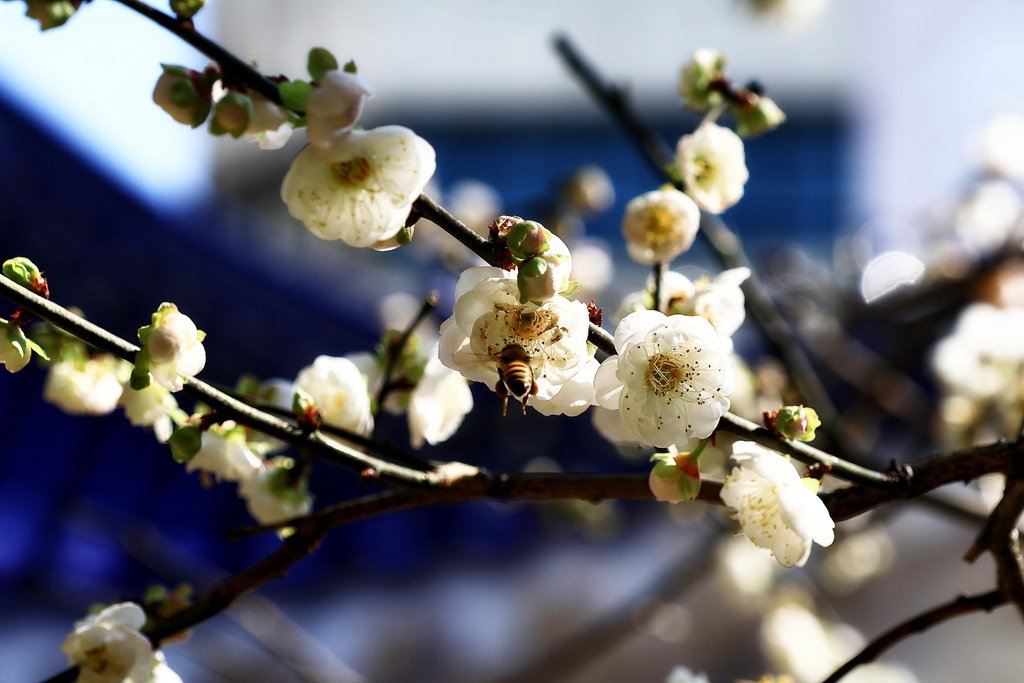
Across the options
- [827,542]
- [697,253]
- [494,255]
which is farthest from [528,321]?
[697,253]

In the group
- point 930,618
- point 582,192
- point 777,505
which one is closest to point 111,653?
point 777,505

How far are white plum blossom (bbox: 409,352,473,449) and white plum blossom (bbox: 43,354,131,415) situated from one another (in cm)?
20

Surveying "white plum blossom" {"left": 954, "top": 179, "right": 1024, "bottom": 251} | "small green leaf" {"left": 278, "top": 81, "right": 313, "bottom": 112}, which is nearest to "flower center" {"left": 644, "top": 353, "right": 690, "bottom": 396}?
"small green leaf" {"left": 278, "top": 81, "right": 313, "bottom": 112}

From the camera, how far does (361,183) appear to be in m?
0.47

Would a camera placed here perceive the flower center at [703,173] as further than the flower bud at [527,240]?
Yes

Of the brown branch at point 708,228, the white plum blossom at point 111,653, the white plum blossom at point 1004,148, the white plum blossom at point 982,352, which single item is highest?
the white plum blossom at point 1004,148

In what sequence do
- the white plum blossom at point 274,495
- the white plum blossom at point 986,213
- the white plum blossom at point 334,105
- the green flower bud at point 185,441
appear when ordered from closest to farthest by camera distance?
1. the white plum blossom at point 334,105
2. the green flower bud at point 185,441
3. the white plum blossom at point 274,495
4. the white plum blossom at point 986,213

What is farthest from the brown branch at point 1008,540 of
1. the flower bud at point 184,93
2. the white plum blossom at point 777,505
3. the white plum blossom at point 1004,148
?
the white plum blossom at point 1004,148

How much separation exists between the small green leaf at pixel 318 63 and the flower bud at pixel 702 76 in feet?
1.20

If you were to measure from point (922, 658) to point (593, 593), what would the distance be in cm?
87

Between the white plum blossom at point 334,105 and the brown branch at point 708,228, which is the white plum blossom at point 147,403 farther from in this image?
the brown branch at point 708,228

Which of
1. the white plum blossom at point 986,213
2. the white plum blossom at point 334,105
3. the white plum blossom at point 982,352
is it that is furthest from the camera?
the white plum blossom at point 986,213

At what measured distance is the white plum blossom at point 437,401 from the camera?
0.67 m

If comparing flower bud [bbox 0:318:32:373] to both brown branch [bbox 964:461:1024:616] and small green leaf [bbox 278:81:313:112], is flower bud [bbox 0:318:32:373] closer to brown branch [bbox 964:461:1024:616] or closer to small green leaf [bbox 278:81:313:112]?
small green leaf [bbox 278:81:313:112]
